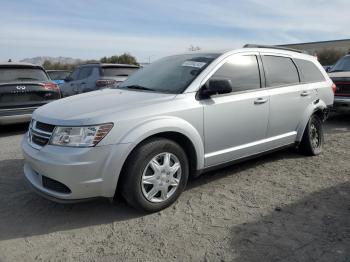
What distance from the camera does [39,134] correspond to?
3742 mm

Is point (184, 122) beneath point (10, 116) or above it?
above

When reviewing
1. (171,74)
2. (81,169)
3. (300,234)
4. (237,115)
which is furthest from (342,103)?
(81,169)

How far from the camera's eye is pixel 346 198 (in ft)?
13.7

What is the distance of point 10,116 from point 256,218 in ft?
18.9

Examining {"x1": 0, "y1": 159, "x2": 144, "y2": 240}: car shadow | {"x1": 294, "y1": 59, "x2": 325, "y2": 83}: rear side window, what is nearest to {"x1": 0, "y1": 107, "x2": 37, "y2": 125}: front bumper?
{"x1": 0, "y1": 159, "x2": 144, "y2": 240}: car shadow

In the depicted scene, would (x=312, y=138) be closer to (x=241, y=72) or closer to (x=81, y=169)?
(x=241, y=72)

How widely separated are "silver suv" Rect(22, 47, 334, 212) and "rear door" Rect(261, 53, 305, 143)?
0.05ft

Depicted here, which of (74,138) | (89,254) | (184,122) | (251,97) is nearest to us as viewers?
(89,254)

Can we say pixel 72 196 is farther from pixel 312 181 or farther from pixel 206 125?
pixel 312 181

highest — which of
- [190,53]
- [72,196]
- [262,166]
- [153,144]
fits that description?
[190,53]

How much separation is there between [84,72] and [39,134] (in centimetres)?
784

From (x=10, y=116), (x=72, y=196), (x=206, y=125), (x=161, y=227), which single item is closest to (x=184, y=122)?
(x=206, y=125)

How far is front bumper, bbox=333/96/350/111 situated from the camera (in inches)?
356

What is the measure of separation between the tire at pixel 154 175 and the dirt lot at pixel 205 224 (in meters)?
0.16
